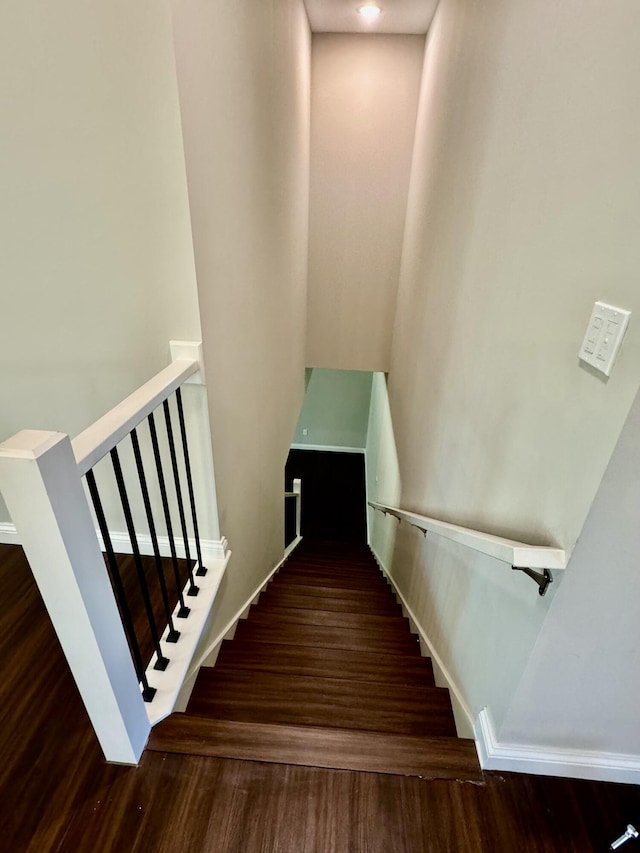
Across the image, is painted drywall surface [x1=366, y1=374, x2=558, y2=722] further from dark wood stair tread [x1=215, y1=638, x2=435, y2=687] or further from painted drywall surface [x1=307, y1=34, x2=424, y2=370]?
painted drywall surface [x1=307, y1=34, x2=424, y2=370]

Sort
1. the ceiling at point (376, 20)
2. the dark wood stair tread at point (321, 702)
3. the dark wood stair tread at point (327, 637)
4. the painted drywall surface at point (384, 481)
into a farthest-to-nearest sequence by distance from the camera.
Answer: the painted drywall surface at point (384, 481) < the ceiling at point (376, 20) < the dark wood stair tread at point (327, 637) < the dark wood stair tread at point (321, 702)

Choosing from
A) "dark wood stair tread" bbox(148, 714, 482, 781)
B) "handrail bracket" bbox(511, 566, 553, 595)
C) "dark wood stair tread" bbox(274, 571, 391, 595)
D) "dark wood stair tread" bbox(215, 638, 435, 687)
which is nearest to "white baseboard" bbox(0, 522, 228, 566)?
"dark wood stair tread" bbox(215, 638, 435, 687)

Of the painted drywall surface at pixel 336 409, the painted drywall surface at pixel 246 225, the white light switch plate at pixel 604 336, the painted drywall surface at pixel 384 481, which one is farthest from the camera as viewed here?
the painted drywall surface at pixel 336 409

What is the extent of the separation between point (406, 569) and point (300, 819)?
2.09m

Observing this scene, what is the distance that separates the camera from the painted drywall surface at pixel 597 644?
2.64 feet

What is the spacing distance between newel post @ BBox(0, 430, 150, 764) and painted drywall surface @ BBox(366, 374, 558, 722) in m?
1.01

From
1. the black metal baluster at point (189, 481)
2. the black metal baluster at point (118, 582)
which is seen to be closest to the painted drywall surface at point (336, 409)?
the black metal baluster at point (189, 481)

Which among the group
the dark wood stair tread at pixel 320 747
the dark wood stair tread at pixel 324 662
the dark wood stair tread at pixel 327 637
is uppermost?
the dark wood stair tread at pixel 320 747

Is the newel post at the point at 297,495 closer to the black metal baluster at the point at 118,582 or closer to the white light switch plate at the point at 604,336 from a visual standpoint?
the black metal baluster at the point at 118,582

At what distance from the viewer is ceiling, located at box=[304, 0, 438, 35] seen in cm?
278

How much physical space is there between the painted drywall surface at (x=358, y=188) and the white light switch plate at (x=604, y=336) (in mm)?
3409

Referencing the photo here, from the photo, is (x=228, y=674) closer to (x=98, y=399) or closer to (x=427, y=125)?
(x=98, y=399)

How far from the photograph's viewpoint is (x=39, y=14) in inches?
43.3

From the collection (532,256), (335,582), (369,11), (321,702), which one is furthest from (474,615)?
(369,11)
